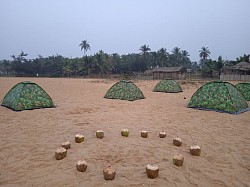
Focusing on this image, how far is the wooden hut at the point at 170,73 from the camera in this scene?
38875mm

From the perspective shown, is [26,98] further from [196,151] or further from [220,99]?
[220,99]

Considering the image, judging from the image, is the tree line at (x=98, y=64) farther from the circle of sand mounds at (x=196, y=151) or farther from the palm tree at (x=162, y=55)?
the circle of sand mounds at (x=196, y=151)

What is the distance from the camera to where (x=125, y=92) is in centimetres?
1255

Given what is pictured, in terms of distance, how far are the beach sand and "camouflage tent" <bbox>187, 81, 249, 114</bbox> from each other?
3.29 feet

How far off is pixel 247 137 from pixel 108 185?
14.5 ft

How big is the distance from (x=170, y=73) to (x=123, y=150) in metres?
36.4

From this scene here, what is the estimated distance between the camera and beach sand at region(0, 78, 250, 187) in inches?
134

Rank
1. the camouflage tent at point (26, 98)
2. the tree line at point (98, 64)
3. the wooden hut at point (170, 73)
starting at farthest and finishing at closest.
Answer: the tree line at point (98, 64)
the wooden hut at point (170, 73)
the camouflage tent at point (26, 98)

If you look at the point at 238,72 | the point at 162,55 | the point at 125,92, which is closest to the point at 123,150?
the point at 125,92

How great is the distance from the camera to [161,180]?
133 inches

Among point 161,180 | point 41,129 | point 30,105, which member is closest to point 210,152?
point 161,180

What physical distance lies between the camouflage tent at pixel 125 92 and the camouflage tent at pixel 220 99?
420cm

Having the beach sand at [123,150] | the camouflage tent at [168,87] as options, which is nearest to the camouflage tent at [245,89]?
the camouflage tent at [168,87]

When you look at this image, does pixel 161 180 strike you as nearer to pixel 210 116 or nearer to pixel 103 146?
pixel 103 146
